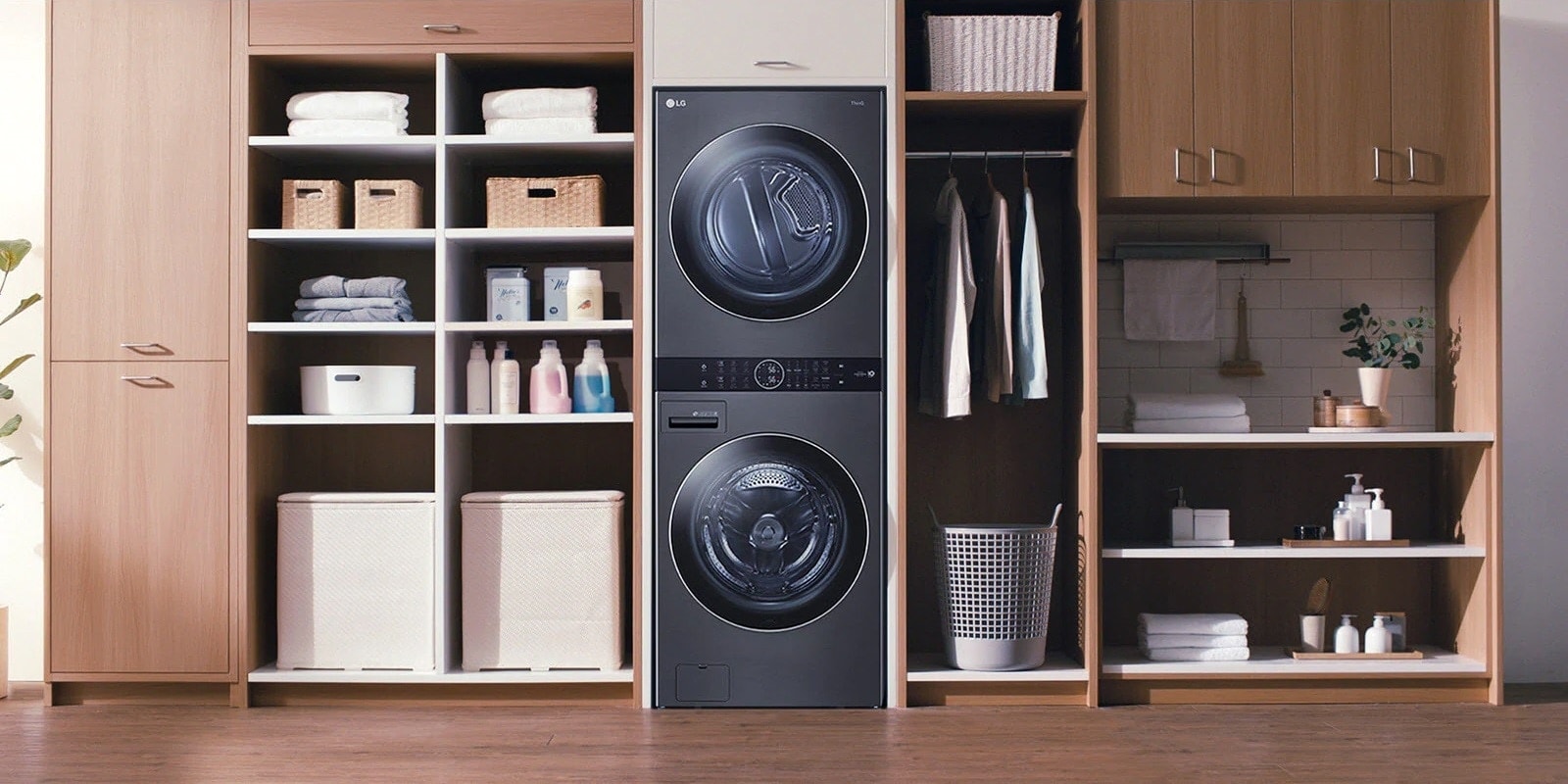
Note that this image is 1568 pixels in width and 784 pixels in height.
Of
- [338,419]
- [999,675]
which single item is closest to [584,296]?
[338,419]

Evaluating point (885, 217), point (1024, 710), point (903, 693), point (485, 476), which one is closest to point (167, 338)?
A: point (485, 476)

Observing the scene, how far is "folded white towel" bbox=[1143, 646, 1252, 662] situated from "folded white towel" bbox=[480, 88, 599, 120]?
2334mm

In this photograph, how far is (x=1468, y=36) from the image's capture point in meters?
3.79

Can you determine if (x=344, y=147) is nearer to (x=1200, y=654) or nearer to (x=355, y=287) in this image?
(x=355, y=287)

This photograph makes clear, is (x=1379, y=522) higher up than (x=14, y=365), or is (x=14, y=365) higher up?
(x=14, y=365)

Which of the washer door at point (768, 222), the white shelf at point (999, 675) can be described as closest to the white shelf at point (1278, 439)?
the white shelf at point (999, 675)

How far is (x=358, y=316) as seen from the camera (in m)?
3.88

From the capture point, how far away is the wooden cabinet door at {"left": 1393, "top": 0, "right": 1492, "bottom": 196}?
378 cm

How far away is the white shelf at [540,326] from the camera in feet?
12.4

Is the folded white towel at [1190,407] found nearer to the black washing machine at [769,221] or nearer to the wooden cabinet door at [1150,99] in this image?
the wooden cabinet door at [1150,99]

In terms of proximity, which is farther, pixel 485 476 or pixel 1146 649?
pixel 485 476

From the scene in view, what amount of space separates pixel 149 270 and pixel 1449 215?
156 inches

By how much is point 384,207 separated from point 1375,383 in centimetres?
301

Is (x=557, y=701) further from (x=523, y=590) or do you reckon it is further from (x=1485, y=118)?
(x=1485, y=118)
